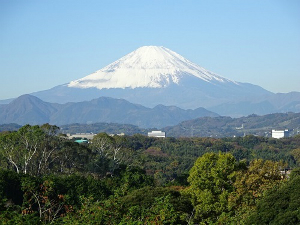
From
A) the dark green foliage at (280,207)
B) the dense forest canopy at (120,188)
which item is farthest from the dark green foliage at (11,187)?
the dark green foliage at (280,207)

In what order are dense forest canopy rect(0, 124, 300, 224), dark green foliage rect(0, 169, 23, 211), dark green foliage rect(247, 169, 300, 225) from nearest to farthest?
1. dense forest canopy rect(0, 124, 300, 224)
2. dark green foliage rect(247, 169, 300, 225)
3. dark green foliage rect(0, 169, 23, 211)

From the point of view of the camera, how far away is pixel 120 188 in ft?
128

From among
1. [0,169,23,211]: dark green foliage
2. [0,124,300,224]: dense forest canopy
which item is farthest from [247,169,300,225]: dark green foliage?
[0,169,23,211]: dark green foliage

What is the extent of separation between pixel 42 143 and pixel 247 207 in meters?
23.5

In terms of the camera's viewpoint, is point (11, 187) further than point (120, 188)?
No

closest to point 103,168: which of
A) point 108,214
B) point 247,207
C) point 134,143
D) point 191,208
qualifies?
point 191,208

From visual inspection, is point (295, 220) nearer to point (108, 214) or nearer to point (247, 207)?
point (247, 207)

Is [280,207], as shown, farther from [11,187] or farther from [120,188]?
[11,187]

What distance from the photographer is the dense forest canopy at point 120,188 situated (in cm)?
2172

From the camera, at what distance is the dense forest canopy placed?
71.3 feet

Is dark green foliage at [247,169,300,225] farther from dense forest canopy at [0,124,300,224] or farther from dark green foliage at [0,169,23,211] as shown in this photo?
dark green foliage at [0,169,23,211]

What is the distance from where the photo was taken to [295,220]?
88.8 feet

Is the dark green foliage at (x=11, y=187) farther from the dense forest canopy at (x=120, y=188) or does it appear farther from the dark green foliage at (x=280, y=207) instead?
the dark green foliage at (x=280, y=207)

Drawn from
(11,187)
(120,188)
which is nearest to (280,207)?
(120,188)
